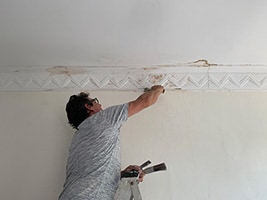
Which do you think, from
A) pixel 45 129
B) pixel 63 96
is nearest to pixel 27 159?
pixel 45 129

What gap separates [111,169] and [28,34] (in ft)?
2.33

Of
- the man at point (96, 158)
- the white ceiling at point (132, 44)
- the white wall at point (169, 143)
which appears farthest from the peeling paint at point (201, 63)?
the man at point (96, 158)

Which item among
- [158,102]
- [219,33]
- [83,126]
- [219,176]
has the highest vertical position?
[219,33]

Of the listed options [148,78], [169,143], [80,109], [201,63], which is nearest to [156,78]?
[148,78]

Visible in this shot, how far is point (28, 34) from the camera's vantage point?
1.65 metres

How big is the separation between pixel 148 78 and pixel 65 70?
440 millimetres

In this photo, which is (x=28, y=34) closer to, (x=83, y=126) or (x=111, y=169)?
(x=83, y=126)

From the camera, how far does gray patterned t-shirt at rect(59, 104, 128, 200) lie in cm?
143

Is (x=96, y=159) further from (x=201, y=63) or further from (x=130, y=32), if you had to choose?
(x=201, y=63)

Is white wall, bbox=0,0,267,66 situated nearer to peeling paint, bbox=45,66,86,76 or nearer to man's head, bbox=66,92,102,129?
peeling paint, bbox=45,66,86,76

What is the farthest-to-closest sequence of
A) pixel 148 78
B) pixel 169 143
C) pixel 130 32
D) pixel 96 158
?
pixel 148 78 → pixel 169 143 → pixel 130 32 → pixel 96 158

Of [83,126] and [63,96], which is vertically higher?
[63,96]

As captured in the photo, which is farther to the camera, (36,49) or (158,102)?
(158,102)

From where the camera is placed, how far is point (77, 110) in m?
1.67
